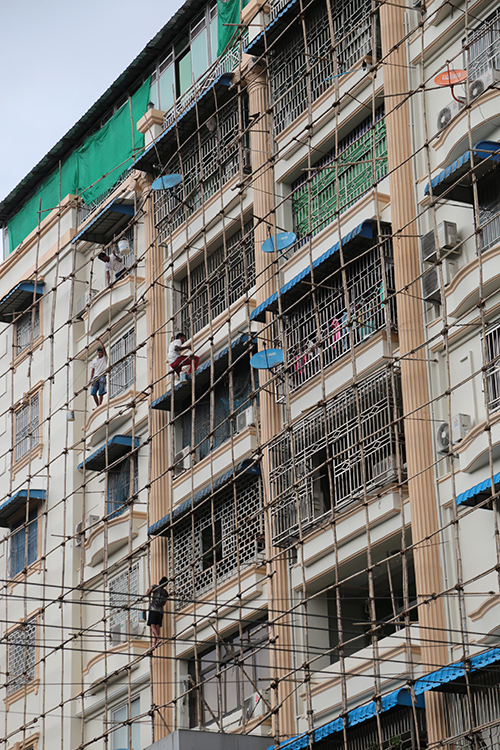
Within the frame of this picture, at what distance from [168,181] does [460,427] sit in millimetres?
9353

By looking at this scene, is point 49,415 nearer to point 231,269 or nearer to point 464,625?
point 231,269

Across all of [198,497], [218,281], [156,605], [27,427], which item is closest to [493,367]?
[198,497]

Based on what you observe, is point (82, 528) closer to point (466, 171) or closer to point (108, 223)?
point (108, 223)

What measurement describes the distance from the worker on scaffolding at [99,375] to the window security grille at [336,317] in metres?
6.15

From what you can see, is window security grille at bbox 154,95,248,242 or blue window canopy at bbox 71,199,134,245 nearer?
window security grille at bbox 154,95,248,242

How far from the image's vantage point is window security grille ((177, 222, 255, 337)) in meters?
22.3

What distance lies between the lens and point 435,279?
17375 millimetres

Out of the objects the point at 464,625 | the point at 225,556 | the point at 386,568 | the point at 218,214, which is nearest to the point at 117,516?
the point at 225,556

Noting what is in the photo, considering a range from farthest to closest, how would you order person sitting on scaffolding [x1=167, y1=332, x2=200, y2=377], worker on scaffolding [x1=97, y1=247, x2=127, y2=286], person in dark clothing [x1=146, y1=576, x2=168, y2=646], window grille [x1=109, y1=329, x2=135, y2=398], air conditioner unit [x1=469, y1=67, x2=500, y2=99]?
worker on scaffolding [x1=97, y1=247, x2=127, y2=286], window grille [x1=109, y1=329, x2=135, y2=398], person sitting on scaffolding [x1=167, y1=332, x2=200, y2=377], person in dark clothing [x1=146, y1=576, x2=168, y2=646], air conditioner unit [x1=469, y1=67, x2=500, y2=99]

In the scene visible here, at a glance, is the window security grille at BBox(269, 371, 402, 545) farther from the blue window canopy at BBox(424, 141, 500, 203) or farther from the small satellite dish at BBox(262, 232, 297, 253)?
the small satellite dish at BBox(262, 232, 297, 253)

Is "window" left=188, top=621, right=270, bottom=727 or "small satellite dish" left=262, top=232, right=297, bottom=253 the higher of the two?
"small satellite dish" left=262, top=232, right=297, bottom=253

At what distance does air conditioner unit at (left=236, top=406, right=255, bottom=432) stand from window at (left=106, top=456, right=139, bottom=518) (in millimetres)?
3035

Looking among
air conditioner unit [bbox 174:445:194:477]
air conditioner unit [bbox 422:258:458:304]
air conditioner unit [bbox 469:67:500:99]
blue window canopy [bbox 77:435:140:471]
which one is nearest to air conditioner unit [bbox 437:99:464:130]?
air conditioner unit [bbox 469:67:500:99]

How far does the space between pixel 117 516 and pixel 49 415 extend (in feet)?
13.0
